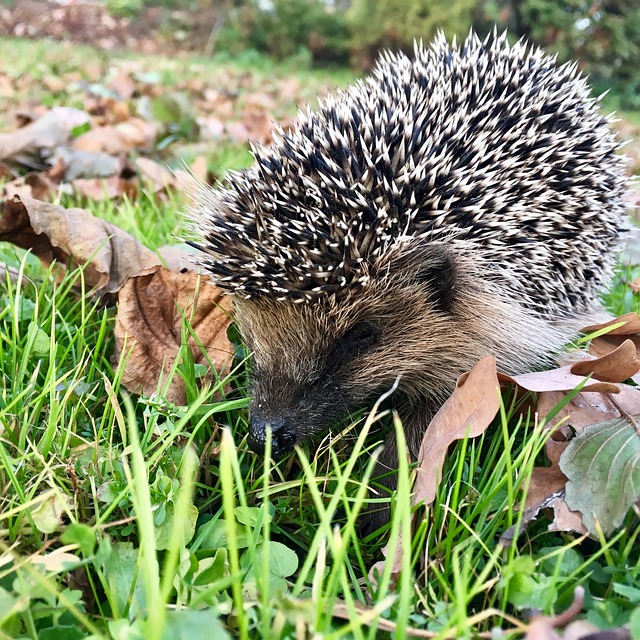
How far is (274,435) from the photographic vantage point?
5.41 ft

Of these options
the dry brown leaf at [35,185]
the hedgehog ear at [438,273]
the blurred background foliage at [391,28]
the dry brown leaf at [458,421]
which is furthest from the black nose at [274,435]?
the blurred background foliage at [391,28]

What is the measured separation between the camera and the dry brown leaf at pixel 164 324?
70.5 inches

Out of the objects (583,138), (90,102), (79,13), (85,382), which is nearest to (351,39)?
(79,13)

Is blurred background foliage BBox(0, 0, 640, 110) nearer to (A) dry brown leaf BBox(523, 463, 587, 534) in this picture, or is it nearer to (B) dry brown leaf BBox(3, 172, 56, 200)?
(B) dry brown leaf BBox(3, 172, 56, 200)

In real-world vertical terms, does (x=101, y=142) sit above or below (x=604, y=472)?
above

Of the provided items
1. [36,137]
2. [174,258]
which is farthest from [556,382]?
[36,137]

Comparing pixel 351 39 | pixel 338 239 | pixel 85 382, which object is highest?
pixel 351 39

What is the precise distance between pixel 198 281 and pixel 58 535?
2.98ft

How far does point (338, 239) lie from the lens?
178 centimetres

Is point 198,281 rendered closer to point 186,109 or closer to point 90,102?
point 186,109

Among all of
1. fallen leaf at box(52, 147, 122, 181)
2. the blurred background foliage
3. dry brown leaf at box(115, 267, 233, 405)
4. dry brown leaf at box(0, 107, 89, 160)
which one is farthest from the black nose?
the blurred background foliage

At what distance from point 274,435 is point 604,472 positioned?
82cm

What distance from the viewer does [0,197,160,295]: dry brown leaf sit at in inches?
82.6

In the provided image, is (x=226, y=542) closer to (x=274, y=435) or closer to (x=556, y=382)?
(x=274, y=435)
